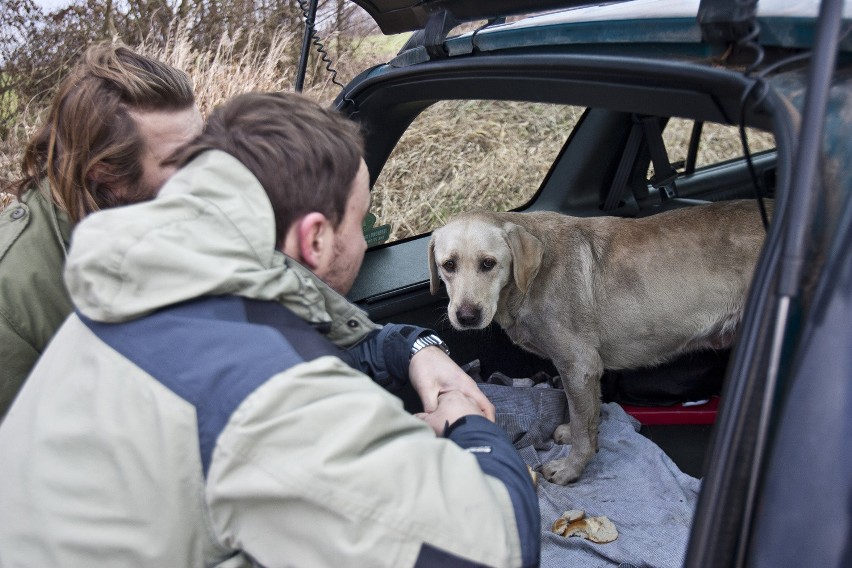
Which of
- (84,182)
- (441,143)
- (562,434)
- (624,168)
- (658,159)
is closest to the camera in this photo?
(84,182)

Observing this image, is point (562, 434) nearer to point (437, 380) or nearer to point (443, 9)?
point (437, 380)

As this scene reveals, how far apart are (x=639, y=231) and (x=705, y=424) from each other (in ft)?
3.05

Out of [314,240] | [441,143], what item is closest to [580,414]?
[314,240]

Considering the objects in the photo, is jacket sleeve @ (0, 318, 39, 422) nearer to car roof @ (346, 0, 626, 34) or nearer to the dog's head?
car roof @ (346, 0, 626, 34)

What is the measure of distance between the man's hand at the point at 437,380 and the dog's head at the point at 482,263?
1.16 metres

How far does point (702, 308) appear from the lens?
318 centimetres

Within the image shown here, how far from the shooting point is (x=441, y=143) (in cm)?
638

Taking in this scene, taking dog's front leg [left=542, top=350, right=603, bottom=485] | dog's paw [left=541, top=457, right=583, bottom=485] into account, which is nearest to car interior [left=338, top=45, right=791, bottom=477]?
dog's front leg [left=542, top=350, right=603, bottom=485]

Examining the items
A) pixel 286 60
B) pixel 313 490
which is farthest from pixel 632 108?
pixel 286 60

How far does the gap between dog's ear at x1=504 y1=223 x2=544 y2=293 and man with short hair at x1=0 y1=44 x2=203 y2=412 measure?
145 cm

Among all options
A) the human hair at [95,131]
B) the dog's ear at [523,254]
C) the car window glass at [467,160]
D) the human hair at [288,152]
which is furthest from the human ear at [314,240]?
the car window glass at [467,160]

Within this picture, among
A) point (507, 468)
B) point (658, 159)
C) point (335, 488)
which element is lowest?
point (658, 159)

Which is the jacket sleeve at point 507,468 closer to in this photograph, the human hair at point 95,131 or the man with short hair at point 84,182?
the man with short hair at point 84,182

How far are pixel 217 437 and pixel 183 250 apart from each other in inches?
12.1
